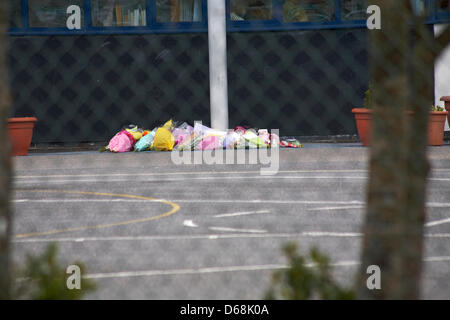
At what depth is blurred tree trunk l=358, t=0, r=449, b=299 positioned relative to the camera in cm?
251

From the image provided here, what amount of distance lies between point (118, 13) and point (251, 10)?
2815mm

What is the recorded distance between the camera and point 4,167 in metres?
2.50

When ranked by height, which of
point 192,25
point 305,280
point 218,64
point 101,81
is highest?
point 192,25

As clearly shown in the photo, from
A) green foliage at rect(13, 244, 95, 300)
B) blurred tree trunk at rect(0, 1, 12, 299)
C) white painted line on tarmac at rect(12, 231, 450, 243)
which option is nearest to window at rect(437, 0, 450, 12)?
white painted line on tarmac at rect(12, 231, 450, 243)

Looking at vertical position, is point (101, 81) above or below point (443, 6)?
below

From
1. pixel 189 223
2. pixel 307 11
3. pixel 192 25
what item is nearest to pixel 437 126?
pixel 307 11

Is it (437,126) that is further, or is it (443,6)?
(443,6)

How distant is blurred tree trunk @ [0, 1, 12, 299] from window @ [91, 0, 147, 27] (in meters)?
13.8

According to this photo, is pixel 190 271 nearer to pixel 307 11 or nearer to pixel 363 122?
pixel 363 122

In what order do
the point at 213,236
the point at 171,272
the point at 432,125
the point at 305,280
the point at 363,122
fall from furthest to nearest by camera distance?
the point at 363,122 < the point at 432,125 < the point at 213,236 < the point at 171,272 < the point at 305,280

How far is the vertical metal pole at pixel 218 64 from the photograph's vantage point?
15.5m

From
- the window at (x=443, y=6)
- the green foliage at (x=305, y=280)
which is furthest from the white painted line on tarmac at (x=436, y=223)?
the window at (x=443, y=6)
